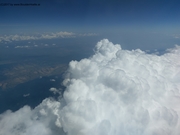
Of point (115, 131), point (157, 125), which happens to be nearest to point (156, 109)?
point (157, 125)

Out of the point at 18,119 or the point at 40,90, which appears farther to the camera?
the point at 40,90

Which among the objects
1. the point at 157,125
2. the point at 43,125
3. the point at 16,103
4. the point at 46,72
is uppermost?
the point at 157,125

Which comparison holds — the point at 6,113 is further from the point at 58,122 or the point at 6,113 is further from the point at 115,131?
the point at 115,131

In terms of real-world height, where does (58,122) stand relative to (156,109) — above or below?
below

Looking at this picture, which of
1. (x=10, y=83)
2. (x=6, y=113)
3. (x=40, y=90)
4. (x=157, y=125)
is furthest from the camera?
(x=10, y=83)

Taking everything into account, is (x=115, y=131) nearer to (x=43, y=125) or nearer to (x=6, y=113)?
(x=43, y=125)

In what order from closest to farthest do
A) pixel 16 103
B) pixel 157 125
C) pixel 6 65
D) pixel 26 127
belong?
pixel 157 125 < pixel 26 127 < pixel 16 103 < pixel 6 65
